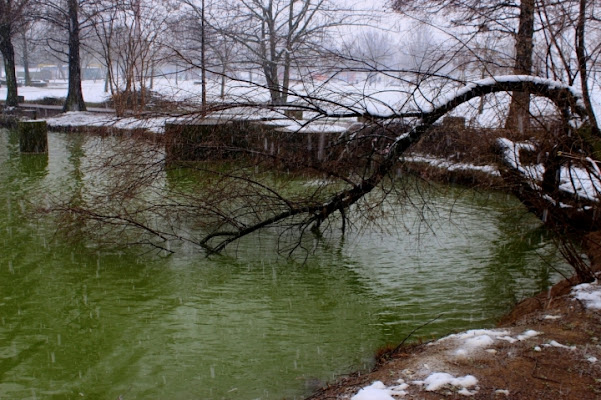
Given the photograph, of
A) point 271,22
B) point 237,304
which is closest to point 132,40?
point 271,22

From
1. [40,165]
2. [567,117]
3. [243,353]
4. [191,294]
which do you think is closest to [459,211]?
[567,117]

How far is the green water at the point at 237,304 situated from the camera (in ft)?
18.6

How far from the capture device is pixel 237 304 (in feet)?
24.3

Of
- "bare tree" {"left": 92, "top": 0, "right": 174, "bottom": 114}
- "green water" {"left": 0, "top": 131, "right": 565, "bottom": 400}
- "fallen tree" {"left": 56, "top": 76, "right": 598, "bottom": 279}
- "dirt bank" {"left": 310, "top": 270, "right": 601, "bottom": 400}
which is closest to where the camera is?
"dirt bank" {"left": 310, "top": 270, "right": 601, "bottom": 400}

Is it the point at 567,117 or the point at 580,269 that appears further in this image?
the point at 567,117

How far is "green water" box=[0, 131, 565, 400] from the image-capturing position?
5.67m

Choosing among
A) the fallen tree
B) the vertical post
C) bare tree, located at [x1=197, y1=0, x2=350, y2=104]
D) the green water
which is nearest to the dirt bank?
the green water

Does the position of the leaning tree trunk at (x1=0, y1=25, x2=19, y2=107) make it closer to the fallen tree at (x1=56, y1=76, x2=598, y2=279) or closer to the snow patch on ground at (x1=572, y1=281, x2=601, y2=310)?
the fallen tree at (x1=56, y1=76, x2=598, y2=279)

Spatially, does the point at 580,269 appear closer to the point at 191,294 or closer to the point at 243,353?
the point at 243,353

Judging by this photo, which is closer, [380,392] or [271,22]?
[380,392]

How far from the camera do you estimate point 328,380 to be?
217 inches

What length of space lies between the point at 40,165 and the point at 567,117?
13062 millimetres

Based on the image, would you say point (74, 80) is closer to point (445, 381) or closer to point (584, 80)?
point (584, 80)

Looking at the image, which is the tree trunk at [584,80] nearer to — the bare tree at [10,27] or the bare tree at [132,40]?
the bare tree at [132,40]
